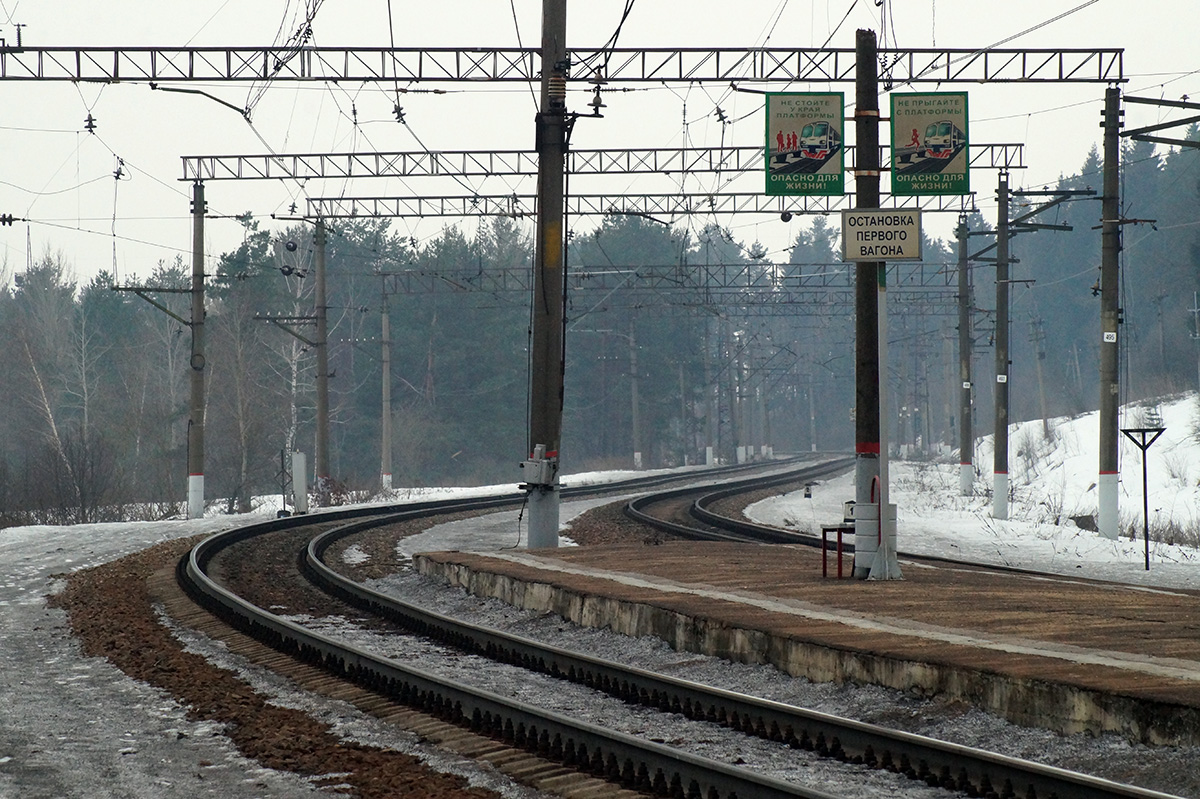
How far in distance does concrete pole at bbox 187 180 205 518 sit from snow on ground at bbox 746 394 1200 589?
13.7 m

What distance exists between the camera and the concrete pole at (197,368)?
31703 mm

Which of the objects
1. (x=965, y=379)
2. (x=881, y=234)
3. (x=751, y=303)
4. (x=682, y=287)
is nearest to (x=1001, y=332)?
(x=965, y=379)

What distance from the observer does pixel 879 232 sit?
13.7 meters

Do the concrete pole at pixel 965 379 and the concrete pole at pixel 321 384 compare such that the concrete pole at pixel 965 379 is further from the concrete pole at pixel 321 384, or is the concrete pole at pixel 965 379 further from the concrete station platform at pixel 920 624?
the concrete station platform at pixel 920 624

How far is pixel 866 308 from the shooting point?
14.1 m

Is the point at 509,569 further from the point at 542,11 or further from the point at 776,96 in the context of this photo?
the point at 542,11

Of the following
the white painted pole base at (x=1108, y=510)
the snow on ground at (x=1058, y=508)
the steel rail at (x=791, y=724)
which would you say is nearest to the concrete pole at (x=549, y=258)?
the steel rail at (x=791, y=724)

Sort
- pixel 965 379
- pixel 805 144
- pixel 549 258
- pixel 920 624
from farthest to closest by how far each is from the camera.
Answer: pixel 965 379 → pixel 549 258 → pixel 805 144 → pixel 920 624

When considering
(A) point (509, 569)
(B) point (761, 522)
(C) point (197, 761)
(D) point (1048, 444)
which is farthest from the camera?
A: (D) point (1048, 444)

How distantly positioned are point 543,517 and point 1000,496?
53.3ft

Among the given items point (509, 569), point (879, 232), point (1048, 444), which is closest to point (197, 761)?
point (509, 569)

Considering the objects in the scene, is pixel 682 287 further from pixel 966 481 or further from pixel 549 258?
pixel 549 258

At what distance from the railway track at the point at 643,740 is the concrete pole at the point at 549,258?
615 centimetres

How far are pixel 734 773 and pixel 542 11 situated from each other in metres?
15.0
